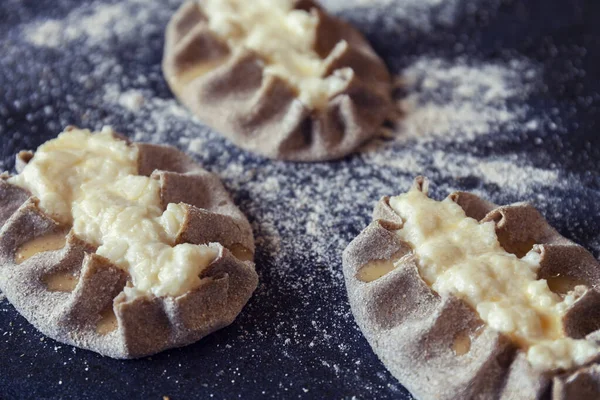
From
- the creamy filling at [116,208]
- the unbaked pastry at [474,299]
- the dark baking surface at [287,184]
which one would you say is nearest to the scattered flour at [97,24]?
the dark baking surface at [287,184]

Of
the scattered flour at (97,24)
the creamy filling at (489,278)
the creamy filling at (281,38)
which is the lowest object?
the scattered flour at (97,24)

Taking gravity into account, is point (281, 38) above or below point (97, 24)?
above

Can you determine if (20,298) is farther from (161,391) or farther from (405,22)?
(405,22)

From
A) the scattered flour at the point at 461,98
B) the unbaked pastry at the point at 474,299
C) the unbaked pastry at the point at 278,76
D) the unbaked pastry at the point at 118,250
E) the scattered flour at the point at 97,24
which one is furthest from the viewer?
the scattered flour at the point at 97,24

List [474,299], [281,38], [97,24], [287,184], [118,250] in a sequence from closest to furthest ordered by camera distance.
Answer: [474,299] → [118,250] → [287,184] → [281,38] → [97,24]

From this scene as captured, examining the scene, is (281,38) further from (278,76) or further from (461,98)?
(461,98)

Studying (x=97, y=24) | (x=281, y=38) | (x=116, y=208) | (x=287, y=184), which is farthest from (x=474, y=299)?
(x=97, y=24)

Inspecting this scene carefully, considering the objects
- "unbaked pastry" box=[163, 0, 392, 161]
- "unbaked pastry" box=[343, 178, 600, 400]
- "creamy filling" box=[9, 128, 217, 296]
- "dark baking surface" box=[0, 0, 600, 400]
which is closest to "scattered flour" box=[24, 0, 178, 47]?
"dark baking surface" box=[0, 0, 600, 400]

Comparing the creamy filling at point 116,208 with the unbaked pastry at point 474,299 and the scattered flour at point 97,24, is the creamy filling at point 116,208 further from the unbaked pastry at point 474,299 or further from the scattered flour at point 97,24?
the scattered flour at point 97,24
